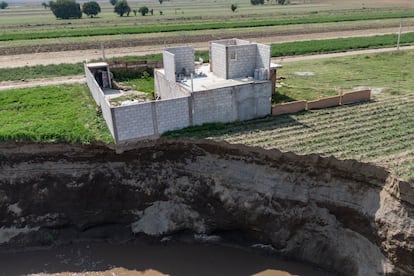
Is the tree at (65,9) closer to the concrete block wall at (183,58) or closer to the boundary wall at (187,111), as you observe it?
the concrete block wall at (183,58)

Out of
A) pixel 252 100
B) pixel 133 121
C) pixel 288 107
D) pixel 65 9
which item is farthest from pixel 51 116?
pixel 65 9

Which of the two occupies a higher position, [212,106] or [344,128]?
[212,106]

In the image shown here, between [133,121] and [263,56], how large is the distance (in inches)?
295

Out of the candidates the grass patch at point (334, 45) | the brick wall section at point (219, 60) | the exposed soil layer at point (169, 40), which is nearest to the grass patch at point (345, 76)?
the brick wall section at point (219, 60)

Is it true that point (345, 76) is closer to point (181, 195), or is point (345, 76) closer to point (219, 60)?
point (219, 60)

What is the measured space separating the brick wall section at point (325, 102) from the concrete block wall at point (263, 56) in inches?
109

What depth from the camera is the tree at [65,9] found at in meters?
78.4

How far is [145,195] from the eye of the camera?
15.7m

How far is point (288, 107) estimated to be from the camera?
18047 mm

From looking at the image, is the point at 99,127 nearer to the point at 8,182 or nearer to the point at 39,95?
the point at 8,182

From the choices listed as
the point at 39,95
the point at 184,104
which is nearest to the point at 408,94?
the point at 184,104

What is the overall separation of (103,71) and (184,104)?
838cm

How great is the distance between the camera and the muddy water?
46.3ft

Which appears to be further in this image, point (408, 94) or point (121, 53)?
point (121, 53)
